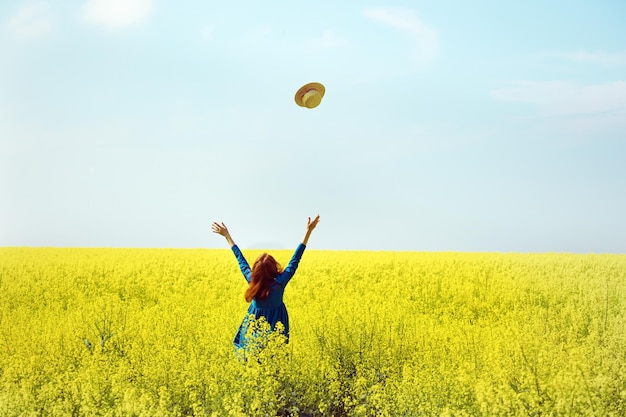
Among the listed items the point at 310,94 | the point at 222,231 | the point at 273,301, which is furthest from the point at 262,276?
the point at 310,94

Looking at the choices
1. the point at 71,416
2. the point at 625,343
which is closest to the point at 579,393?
the point at 625,343

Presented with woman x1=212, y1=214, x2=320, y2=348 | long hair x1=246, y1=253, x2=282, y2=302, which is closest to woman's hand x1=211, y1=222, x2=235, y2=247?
woman x1=212, y1=214, x2=320, y2=348

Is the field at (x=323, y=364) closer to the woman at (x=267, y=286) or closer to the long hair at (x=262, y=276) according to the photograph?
the woman at (x=267, y=286)

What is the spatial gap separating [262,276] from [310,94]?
238cm

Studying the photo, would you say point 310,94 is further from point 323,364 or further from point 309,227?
point 323,364

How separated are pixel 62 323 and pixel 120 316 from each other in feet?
3.99

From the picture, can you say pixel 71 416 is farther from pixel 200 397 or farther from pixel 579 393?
pixel 579 393

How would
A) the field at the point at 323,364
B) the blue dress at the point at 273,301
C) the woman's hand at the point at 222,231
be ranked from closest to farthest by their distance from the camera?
the field at the point at 323,364 → the blue dress at the point at 273,301 → the woman's hand at the point at 222,231

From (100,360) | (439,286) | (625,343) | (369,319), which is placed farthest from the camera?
(439,286)

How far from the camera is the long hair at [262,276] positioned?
606 centimetres

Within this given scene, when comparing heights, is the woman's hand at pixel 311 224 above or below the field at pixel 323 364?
above

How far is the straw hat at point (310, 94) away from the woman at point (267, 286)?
162 centimetres

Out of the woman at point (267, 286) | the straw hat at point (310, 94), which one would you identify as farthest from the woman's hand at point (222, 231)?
the straw hat at point (310, 94)

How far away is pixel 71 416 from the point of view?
6.28 meters
